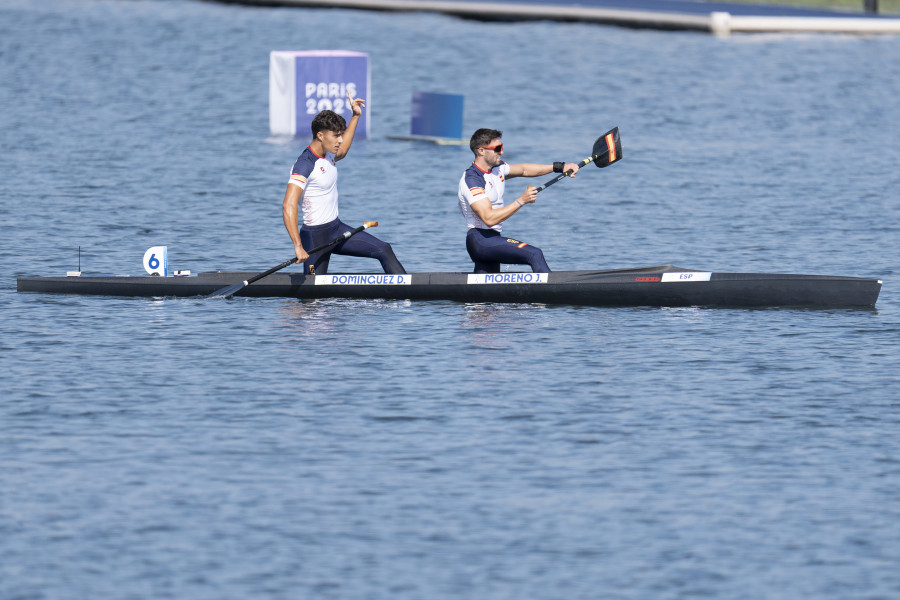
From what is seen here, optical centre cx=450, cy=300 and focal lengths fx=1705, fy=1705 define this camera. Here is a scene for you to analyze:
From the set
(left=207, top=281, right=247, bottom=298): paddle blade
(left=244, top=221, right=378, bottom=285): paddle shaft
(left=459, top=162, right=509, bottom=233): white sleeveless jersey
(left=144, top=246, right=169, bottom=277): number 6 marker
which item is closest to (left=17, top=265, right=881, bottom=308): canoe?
(left=207, top=281, right=247, bottom=298): paddle blade

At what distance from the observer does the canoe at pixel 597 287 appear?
16906mm

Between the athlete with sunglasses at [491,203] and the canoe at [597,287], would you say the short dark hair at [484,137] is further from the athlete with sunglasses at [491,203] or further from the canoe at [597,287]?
the canoe at [597,287]

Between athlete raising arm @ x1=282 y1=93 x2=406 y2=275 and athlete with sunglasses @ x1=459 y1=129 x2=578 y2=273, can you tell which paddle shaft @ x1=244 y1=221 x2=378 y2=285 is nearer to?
athlete raising arm @ x1=282 y1=93 x2=406 y2=275

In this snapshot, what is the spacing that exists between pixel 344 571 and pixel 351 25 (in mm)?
45044

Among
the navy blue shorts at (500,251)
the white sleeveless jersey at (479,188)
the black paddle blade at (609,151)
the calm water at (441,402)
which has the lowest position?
the calm water at (441,402)

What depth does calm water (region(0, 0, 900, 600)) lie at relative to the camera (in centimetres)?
1014

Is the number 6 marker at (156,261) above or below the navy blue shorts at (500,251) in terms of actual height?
below

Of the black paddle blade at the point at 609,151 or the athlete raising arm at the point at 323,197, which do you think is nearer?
the athlete raising arm at the point at 323,197

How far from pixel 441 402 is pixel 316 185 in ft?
13.9

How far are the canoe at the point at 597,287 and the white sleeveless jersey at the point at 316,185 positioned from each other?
2.04 ft

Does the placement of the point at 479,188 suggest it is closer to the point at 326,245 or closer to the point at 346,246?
the point at 346,246

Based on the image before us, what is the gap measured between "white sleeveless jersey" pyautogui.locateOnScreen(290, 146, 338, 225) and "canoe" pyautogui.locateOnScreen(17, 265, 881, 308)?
623mm

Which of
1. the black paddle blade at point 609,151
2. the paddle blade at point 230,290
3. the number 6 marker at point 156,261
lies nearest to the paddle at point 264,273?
the paddle blade at point 230,290

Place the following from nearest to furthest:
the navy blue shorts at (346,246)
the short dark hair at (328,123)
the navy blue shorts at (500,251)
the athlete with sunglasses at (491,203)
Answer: the short dark hair at (328,123) < the athlete with sunglasses at (491,203) < the navy blue shorts at (500,251) < the navy blue shorts at (346,246)
